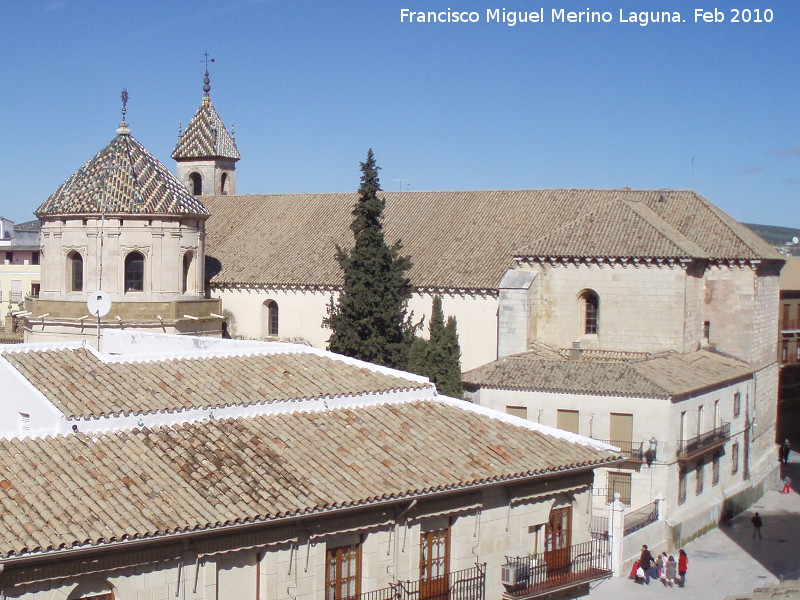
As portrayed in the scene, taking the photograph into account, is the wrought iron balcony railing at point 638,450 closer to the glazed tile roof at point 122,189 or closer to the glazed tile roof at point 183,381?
the glazed tile roof at point 183,381

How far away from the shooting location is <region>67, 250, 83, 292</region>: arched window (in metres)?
37.3

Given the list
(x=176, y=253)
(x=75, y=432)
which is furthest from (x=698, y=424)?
(x=75, y=432)

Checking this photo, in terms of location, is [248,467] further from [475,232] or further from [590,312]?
[475,232]

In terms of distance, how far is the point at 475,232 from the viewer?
43.3m

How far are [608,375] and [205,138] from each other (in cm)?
3115

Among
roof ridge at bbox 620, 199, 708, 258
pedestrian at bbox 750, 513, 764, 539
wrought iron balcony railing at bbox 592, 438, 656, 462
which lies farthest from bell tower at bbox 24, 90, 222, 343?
pedestrian at bbox 750, 513, 764, 539

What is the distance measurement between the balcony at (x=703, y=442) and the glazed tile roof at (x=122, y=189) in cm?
1653

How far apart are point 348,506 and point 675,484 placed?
62.2 ft

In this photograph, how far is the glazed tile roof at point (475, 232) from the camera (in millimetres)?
39375

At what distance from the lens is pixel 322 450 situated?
17.8 meters

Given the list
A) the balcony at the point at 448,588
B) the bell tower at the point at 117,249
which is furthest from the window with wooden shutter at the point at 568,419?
the balcony at the point at 448,588

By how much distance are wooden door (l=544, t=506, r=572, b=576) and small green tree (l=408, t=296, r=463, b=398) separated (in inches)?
606

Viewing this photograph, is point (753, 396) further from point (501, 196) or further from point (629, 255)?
point (501, 196)

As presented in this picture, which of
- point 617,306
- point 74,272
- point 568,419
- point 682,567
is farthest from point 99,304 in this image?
point 617,306
